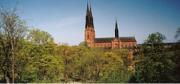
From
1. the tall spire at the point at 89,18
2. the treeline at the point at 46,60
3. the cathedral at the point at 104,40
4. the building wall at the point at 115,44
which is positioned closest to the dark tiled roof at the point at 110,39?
the cathedral at the point at 104,40

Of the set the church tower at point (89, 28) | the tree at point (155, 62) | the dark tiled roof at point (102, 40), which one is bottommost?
the tree at point (155, 62)

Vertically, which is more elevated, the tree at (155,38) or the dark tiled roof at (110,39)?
the dark tiled roof at (110,39)

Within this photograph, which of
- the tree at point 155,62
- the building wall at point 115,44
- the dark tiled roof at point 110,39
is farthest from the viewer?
the dark tiled roof at point 110,39

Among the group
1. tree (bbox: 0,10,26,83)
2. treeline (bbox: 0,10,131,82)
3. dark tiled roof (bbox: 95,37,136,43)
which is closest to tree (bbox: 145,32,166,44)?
treeline (bbox: 0,10,131,82)

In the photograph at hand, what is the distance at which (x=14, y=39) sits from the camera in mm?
16328

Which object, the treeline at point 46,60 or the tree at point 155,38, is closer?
the treeline at point 46,60

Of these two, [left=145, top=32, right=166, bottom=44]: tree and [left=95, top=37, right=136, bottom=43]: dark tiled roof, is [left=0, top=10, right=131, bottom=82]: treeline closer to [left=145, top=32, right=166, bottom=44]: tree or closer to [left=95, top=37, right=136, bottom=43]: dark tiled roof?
[left=145, top=32, right=166, bottom=44]: tree

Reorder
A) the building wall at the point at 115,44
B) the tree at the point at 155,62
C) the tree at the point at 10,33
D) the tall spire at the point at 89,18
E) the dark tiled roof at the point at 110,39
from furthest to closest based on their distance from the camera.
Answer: the dark tiled roof at the point at 110,39 < the building wall at the point at 115,44 < the tall spire at the point at 89,18 < the tree at the point at 155,62 < the tree at the point at 10,33

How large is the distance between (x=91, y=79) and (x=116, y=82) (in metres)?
8.96

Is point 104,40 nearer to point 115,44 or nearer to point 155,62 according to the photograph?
point 115,44

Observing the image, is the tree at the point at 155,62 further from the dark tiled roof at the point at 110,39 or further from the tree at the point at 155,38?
the dark tiled roof at the point at 110,39

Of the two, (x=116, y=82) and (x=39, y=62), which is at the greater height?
(x=39, y=62)

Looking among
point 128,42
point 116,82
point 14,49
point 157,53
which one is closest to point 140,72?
point 157,53

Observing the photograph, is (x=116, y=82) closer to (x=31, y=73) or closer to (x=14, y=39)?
(x=31, y=73)
